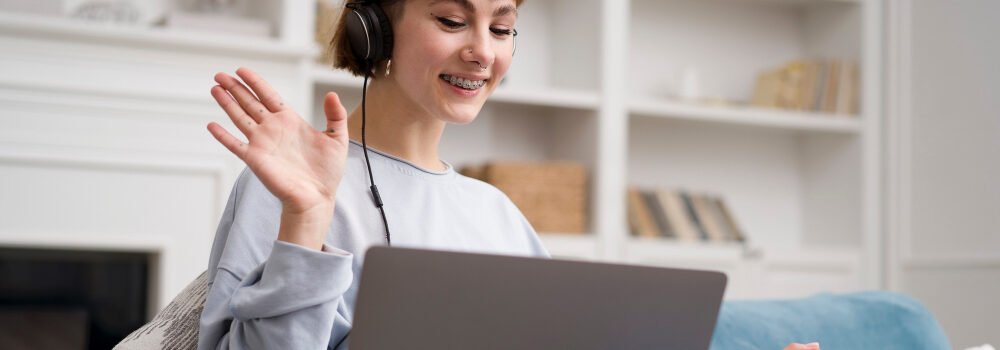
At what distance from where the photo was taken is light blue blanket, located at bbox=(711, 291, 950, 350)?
1579 mm

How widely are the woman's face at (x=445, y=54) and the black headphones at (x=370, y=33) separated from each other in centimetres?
1

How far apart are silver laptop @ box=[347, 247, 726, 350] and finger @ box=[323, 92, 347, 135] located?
21 cm

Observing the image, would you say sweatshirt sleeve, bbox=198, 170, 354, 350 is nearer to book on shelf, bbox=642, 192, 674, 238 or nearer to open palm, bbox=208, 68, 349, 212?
open palm, bbox=208, 68, 349, 212

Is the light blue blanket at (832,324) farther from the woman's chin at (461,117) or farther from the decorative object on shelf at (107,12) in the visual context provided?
the decorative object on shelf at (107,12)

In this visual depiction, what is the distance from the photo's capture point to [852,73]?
11.5ft

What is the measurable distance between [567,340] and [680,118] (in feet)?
8.23

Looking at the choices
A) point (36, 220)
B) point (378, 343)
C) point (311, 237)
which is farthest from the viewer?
point (36, 220)

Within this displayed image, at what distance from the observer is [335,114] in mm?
978

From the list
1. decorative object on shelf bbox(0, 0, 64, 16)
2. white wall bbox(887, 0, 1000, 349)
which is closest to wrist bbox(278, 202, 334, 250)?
decorative object on shelf bbox(0, 0, 64, 16)

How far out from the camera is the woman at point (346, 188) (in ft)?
3.10

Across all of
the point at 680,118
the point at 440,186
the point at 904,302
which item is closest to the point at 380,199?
the point at 440,186

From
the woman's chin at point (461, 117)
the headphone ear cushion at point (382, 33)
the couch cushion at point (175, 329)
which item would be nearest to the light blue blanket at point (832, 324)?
the woman's chin at point (461, 117)

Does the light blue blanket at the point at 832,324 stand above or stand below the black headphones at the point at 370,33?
below

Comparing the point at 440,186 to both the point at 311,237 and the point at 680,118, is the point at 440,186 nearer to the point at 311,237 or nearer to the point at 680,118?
the point at 311,237
